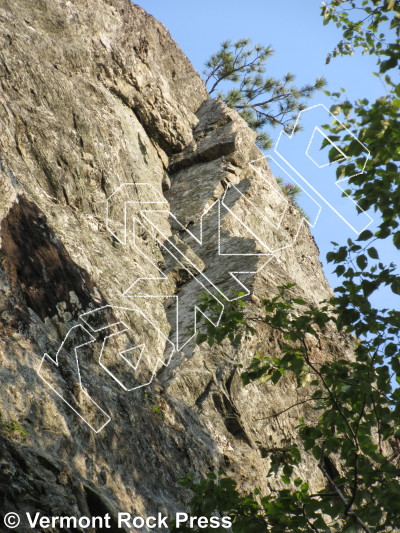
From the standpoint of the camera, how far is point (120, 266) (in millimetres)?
10719

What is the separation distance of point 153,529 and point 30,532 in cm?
192

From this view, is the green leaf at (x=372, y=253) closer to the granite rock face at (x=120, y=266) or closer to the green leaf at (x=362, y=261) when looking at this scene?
the green leaf at (x=362, y=261)

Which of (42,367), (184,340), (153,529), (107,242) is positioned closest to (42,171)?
(107,242)

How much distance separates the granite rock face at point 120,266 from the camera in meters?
6.33

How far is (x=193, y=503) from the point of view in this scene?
5723 millimetres

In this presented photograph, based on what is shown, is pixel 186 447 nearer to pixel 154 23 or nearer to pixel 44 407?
pixel 44 407
